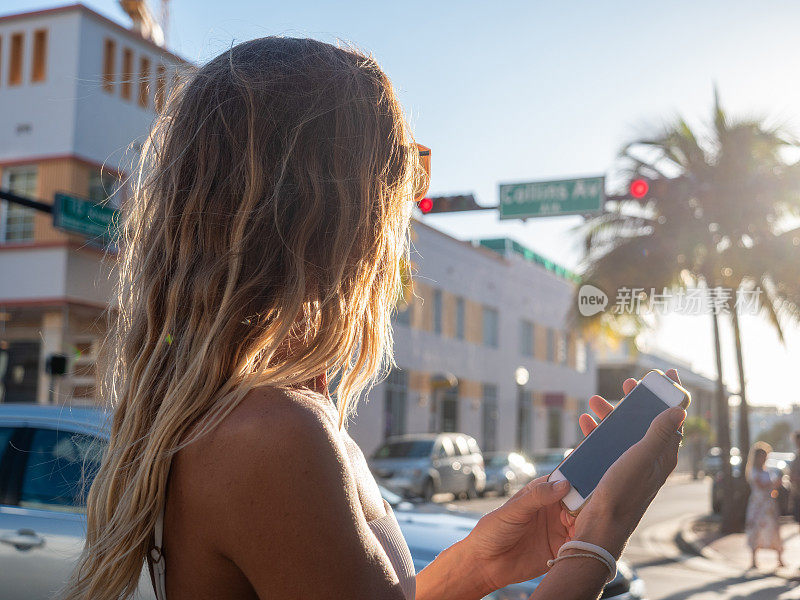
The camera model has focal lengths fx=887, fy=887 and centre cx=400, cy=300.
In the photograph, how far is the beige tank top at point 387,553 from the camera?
123 centimetres

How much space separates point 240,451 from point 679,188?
586 inches

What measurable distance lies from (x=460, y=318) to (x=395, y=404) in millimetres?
5390

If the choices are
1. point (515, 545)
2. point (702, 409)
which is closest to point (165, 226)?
point (515, 545)

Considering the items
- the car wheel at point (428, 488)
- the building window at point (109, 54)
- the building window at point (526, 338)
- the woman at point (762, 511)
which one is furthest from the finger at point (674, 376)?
the building window at point (526, 338)

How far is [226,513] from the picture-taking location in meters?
1.12

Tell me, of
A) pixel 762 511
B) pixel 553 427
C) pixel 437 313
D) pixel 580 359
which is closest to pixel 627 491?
pixel 762 511

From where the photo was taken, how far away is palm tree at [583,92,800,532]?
16.3 metres

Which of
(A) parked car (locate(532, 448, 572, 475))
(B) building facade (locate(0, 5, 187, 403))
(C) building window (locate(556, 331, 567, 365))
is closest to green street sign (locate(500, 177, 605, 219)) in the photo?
(B) building facade (locate(0, 5, 187, 403))

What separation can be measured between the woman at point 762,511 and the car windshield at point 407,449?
9002 mm

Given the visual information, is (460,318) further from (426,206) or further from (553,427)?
(426,206)

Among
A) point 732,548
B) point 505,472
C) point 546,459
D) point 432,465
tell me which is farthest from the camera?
point 546,459

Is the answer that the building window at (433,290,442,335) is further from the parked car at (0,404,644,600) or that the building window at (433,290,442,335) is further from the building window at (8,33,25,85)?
the parked car at (0,404,644,600)

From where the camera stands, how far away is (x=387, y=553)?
4.42ft

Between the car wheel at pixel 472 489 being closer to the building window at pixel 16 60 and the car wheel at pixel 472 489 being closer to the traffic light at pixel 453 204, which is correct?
the traffic light at pixel 453 204
